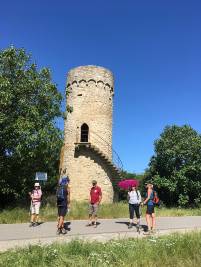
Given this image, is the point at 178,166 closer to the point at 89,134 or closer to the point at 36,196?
the point at 89,134

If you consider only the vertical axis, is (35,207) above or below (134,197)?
below

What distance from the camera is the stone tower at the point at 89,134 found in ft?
85.7

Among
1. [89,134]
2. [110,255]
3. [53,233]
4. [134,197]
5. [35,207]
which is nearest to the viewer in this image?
[110,255]

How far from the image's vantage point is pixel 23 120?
1839 cm

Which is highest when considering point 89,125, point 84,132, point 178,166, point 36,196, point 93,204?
point 89,125

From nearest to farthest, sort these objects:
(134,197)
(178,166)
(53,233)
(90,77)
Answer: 1. (53,233)
2. (134,197)
3. (90,77)
4. (178,166)

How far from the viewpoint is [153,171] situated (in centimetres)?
3384

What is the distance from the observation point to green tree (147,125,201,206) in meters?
31.2

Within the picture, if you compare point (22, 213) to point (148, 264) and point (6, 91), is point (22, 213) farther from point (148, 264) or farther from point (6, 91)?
point (148, 264)

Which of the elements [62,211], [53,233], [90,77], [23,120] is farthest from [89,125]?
[53,233]

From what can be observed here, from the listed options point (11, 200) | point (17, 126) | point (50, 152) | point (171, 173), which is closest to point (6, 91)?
point (17, 126)

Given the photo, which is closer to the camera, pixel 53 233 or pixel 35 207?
pixel 53 233

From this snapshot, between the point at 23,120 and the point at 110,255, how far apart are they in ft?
38.0

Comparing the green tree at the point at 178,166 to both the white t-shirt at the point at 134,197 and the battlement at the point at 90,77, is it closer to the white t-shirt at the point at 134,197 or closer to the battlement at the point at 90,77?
the battlement at the point at 90,77
